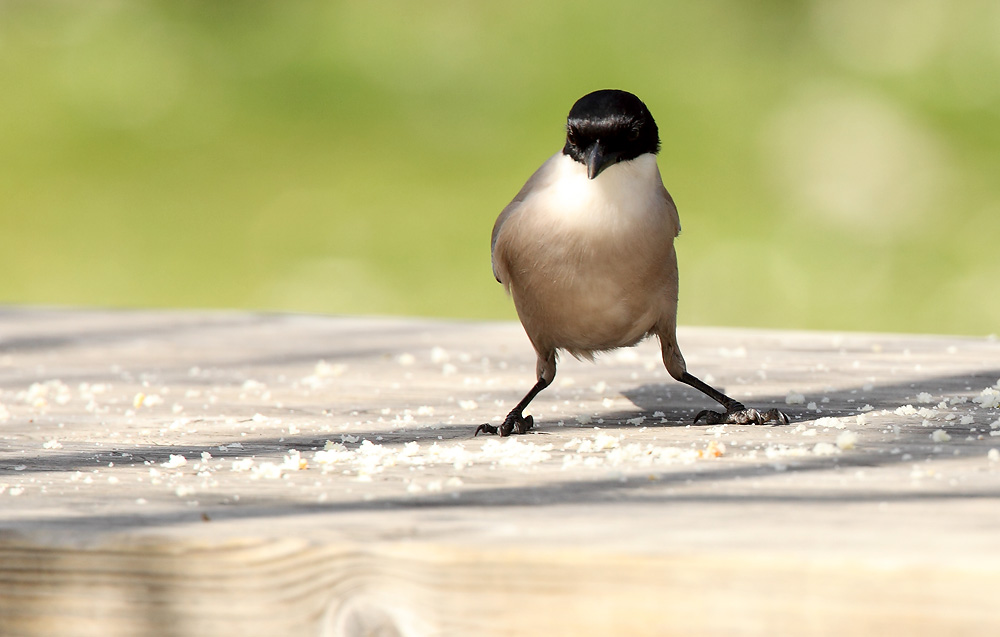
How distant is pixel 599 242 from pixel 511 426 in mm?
408

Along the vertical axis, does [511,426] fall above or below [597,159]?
below

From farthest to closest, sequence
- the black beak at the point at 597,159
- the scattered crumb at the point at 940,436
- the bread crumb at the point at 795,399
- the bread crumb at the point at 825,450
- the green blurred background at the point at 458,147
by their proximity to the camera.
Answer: the green blurred background at the point at 458,147 < the bread crumb at the point at 795,399 < the black beak at the point at 597,159 < the scattered crumb at the point at 940,436 < the bread crumb at the point at 825,450

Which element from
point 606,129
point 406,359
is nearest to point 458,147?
point 406,359

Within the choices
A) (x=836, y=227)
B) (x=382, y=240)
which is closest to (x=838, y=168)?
(x=836, y=227)

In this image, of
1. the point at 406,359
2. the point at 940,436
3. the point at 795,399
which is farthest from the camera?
the point at 406,359

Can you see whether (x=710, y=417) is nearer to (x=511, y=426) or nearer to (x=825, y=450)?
(x=511, y=426)

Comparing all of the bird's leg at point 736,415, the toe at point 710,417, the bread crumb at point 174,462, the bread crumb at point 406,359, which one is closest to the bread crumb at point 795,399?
the bird's leg at point 736,415

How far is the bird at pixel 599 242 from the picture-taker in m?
2.46

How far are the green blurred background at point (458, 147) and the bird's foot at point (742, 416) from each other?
440cm

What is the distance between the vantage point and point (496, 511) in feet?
5.15

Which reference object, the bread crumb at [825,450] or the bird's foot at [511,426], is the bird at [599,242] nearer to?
the bird's foot at [511,426]

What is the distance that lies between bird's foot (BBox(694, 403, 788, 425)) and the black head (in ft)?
1.86

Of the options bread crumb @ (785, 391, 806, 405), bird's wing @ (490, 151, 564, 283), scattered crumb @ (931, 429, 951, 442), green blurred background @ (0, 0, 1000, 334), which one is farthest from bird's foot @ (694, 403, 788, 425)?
green blurred background @ (0, 0, 1000, 334)

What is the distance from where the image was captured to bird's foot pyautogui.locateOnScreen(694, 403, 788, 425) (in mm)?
2465
